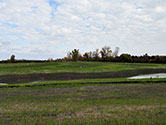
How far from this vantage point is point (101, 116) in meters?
9.00

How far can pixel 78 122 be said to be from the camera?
8133mm

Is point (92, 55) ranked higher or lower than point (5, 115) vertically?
higher

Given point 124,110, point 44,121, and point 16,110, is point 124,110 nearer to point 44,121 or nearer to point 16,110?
point 44,121

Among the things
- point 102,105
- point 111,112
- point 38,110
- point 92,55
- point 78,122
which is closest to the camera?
point 78,122

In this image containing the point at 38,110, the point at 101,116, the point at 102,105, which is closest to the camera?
the point at 101,116

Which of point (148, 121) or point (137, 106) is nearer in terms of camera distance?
point (148, 121)

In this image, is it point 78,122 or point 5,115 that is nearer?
point 78,122

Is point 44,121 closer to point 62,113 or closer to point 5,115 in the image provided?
point 62,113

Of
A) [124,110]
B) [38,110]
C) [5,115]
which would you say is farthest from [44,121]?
[124,110]

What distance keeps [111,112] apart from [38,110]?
15.2ft

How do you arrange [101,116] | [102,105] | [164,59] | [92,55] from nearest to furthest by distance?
[101,116], [102,105], [164,59], [92,55]

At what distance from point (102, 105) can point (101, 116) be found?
229 cm

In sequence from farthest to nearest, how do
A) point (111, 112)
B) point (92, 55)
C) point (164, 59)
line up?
point (92, 55) < point (164, 59) < point (111, 112)

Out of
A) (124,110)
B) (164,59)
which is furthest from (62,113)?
(164,59)
